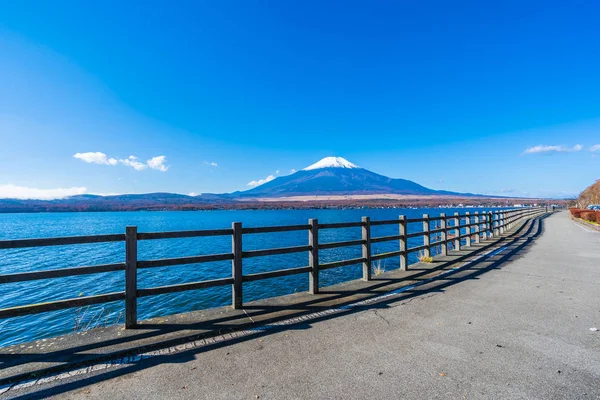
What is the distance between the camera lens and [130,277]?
4555mm

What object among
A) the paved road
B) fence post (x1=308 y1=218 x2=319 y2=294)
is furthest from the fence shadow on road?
fence post (x1=308 y1=218 x2=319 y2=294)

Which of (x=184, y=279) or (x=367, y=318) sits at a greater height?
(x=367, y=318)

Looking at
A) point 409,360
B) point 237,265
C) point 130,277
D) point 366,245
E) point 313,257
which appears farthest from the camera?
point 366,245

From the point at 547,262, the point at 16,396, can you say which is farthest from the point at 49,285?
the point at 547,262

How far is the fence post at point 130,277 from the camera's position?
455cm

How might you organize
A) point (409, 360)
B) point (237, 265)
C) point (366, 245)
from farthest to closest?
point (366, 245) → point (237, 265) → point (409, 360)

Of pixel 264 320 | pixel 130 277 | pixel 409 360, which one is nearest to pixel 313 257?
pixel 264 320

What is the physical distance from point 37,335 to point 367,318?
11046mm

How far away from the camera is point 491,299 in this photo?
594cm

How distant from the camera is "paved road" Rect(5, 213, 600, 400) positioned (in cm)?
305

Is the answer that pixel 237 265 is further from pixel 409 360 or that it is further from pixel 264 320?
pixel 409 360

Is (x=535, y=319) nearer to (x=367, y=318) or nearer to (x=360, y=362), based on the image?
(x=367, y=318)

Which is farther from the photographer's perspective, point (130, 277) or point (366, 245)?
point (366, 245)

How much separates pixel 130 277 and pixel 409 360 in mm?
4146
